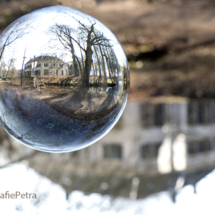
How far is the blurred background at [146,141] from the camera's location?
2.76 feet

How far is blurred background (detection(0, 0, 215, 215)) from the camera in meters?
0.84

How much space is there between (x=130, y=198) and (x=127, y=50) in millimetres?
1050

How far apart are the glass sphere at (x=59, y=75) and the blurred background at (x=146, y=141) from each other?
0.86 feet

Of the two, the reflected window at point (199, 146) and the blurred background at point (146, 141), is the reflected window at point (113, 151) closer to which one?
the blurred background at point (146, 141)

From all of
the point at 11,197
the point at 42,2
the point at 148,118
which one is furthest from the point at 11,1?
the point at 148,118

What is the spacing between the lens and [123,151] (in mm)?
1873

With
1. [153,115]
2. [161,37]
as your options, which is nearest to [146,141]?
[153,115]

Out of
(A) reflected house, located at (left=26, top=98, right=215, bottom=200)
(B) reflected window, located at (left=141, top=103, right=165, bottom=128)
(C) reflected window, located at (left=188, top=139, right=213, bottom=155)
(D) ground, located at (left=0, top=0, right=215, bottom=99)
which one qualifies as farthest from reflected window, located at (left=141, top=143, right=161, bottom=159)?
(D) ground, located at (left=0, top=0, right=215, bottom=99)

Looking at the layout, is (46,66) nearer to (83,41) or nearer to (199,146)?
(83,41)

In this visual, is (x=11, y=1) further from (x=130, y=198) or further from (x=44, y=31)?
(x=130, y=198)

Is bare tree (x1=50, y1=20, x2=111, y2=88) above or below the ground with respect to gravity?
below

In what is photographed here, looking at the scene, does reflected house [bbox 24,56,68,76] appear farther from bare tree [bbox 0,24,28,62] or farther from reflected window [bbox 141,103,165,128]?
reflected window [bbox 141,103,165,128]

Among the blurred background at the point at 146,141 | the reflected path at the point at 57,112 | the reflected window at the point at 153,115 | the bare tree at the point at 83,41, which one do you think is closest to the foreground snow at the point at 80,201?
the blurred background at the point at 146,141

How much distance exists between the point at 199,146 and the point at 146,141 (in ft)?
1.57
